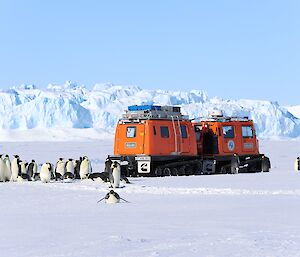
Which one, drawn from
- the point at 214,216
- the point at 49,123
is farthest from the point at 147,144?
the point at 49,123

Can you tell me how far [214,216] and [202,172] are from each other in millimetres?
12771

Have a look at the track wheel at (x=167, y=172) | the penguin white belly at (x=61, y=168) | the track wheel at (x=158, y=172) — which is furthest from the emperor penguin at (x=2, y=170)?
the track wheel at (x=167, y=172)

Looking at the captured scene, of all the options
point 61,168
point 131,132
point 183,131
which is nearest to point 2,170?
point 61,168

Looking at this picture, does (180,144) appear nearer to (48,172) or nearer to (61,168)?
(61,168)

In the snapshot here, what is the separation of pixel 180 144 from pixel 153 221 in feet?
41.8

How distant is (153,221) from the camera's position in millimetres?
9336

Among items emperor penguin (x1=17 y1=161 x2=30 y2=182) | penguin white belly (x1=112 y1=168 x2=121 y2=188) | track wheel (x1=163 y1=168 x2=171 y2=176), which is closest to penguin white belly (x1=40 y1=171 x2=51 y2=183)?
emperor penguin (x1=17 y1=161 x2=30 y2=182)

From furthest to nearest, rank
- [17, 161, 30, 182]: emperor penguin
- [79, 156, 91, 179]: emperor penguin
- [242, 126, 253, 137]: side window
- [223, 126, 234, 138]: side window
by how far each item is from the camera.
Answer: [242, 126, 253, 137]: side window < [223, 126, 234, 138]: side window < [79, 156, 91, 179]: emperor penguin < [17, 161, 30, 182]: emperor penguin

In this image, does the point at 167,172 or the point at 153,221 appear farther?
the point at 167,172

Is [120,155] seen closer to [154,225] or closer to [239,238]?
[154,225]

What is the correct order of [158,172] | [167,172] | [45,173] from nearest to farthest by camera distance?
[45,173] < [158,172] < [167,172]

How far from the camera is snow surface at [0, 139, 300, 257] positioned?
6.87 meters

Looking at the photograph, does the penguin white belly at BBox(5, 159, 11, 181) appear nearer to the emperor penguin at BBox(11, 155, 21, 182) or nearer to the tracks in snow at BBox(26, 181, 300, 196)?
the emperor penguin at BBox(11, 155, 21, 182)

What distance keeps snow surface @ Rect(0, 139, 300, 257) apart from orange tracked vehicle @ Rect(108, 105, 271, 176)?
15.2ft
